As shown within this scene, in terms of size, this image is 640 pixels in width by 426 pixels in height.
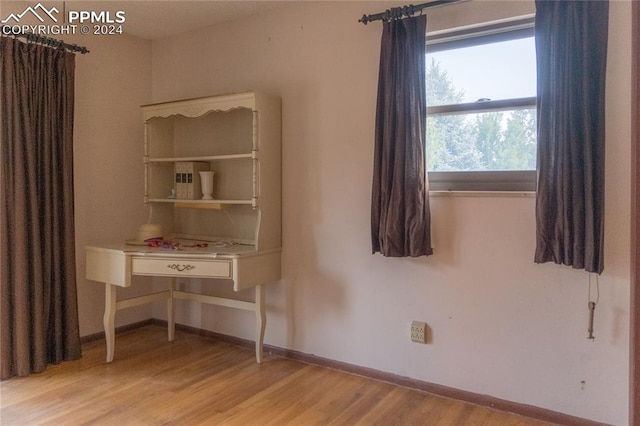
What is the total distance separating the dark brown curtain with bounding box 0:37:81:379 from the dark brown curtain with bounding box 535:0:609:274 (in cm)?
285

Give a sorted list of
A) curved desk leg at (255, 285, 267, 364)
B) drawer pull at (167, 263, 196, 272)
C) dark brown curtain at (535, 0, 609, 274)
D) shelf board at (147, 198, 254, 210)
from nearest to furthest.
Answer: dark brown curtain at (535, 0, 609, 274) < drawer pull at (167, 263, 196, 272) < curved desk leg at (255, 285, 267, 364) < shelf board at (147, 198, 254, 210)

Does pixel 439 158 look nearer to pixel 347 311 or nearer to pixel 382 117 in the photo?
pixel 382 117

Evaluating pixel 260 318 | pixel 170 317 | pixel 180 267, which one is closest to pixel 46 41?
pixel 180 267

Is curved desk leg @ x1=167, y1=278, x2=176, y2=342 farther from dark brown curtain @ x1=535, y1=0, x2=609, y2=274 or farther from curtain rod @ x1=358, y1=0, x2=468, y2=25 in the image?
dark brown curtain @ x1=535, y1=0, x2=609, y2=274

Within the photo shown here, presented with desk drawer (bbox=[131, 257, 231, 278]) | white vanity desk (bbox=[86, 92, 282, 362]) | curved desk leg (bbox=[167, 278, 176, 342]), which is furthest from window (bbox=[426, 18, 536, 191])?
curved desk leg (bbox=[167, 278, 176, 342])

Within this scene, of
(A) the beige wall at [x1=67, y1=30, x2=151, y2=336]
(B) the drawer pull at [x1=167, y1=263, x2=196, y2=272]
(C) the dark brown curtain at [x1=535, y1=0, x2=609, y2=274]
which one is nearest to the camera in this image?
(C) the dark brown curtain at [x1=535, y1=0, x2=609, y2=274]

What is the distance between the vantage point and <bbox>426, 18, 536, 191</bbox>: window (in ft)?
7.77

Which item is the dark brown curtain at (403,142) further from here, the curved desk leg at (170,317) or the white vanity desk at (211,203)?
the curved desk leg at (170,317)

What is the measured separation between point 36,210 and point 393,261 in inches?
86.6

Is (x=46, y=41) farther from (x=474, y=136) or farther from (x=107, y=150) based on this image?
(x=474, y=136)

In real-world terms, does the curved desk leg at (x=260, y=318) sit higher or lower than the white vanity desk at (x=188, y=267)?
lower

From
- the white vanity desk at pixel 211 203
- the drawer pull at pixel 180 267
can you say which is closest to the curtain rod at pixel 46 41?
the white vanity desk at pixel 211 203

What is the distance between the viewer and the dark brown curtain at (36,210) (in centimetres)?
277

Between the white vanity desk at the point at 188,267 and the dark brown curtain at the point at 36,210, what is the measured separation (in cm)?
23
